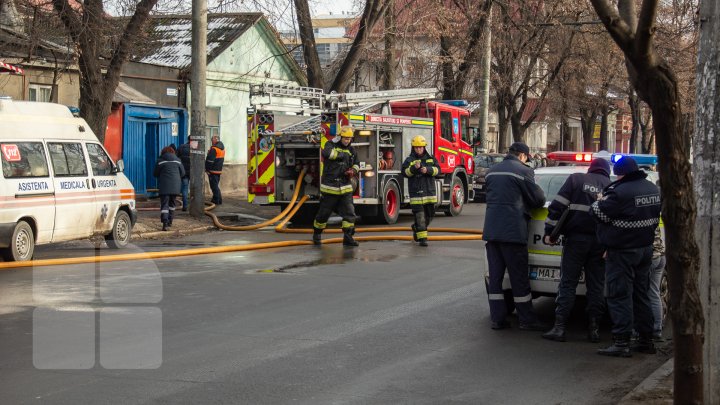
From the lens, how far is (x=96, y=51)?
58.5 feet

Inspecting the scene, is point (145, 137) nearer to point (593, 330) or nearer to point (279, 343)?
point (279, 343)

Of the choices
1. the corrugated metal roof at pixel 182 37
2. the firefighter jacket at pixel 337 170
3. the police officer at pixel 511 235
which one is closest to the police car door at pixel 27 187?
the firefighter jacket at pixel 337 170

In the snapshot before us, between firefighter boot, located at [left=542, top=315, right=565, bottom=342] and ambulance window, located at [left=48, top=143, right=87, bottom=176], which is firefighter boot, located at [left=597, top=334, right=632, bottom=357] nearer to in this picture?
firefighter boot, located at [left=542, top=315, right=565, bottom=342]

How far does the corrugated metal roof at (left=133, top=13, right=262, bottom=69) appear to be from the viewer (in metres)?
29.2

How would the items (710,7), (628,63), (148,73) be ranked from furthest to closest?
(148,73) < (710,7) < (628,63)

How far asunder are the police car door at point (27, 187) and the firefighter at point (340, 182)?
4.45 meters

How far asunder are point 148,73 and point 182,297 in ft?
57.4

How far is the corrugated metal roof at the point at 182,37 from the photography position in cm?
2922

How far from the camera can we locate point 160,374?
274 inches

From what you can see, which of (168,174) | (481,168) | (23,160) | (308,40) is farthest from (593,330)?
(481,168)

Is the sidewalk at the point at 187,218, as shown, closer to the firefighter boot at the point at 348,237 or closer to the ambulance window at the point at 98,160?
the ambulance window at the point at 98,160

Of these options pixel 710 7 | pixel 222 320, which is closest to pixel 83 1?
pixel 222 320

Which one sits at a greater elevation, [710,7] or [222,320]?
[710,7]

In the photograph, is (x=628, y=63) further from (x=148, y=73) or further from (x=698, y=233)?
(x=148, y=73)
